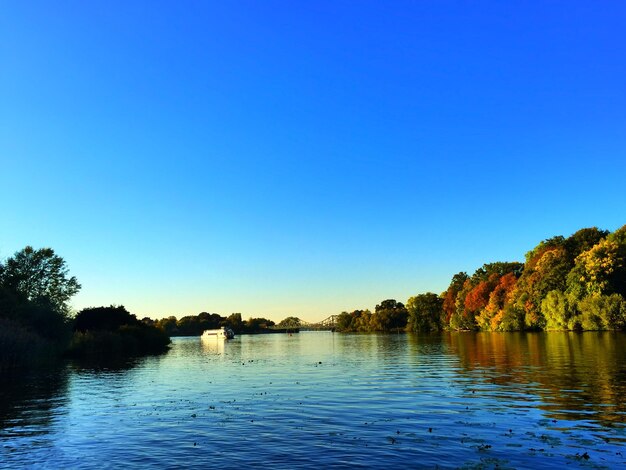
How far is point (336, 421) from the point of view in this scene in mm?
29344

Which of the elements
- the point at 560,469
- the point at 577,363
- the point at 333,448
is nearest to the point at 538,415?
the point at 560,469

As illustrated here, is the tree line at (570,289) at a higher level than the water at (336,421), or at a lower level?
higher

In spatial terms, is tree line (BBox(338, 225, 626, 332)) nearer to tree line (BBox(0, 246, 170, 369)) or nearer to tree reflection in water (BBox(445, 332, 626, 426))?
tree reflection in water (BBox(445, 332, 626, 426))

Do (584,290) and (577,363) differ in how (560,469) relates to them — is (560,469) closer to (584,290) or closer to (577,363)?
(577,363)

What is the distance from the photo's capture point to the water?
2144 cm

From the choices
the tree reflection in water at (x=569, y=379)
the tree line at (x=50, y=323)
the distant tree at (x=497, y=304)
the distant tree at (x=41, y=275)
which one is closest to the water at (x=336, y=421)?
the tree reflection in water at (x=569, y=379)

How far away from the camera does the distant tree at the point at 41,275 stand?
4845 inches

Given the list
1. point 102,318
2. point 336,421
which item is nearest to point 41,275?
point 102,318

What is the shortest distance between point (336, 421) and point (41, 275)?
125969mm

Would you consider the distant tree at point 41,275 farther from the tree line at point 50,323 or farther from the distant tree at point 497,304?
the distant tree at point 497,304

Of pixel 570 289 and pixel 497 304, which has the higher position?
pixel 570 289

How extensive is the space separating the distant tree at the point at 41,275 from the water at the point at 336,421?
80.2 meters

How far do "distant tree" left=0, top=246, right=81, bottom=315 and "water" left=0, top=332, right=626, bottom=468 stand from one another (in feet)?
263

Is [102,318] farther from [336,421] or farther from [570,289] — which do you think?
[570,289]
